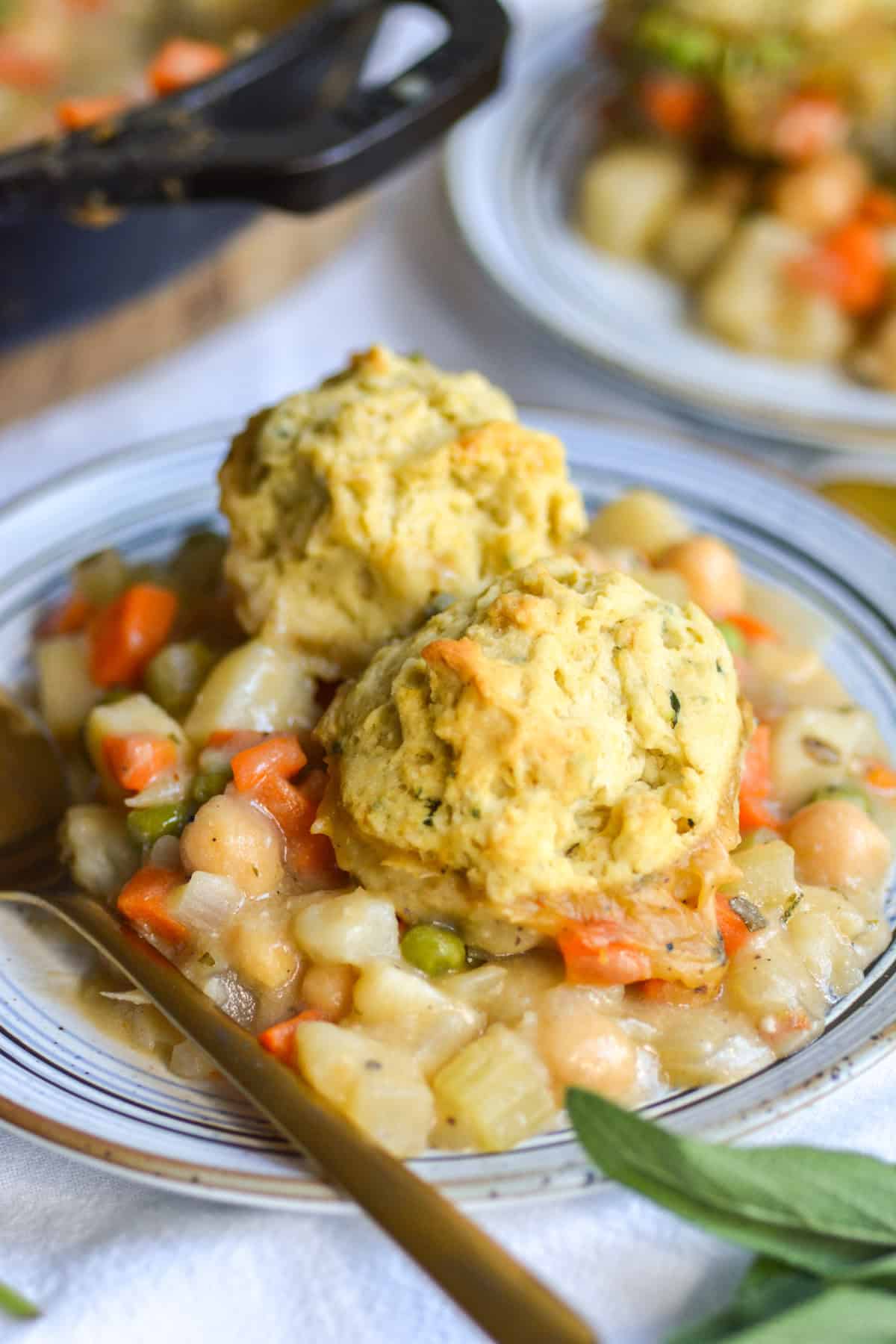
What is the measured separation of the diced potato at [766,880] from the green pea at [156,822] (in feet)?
2.87

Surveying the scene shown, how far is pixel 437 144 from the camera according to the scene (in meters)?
4.82

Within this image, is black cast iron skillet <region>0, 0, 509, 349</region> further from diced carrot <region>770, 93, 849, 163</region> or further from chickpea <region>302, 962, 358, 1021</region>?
chickpea <region>302, 962, 358, 1021</region>

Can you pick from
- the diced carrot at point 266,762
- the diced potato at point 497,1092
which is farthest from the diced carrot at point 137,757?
the diced potato at point 497,1092

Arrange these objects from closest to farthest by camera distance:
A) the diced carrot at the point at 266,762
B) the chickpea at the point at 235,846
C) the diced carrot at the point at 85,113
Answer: the chickpea at the point at 235,846 → the diced carrot at the point at 266,762 → the diced carrot at the point at 85,113

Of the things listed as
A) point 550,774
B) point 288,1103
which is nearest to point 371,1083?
point 288,1103

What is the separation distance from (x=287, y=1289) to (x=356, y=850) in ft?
1.98

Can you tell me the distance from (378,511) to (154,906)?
2.37 feet

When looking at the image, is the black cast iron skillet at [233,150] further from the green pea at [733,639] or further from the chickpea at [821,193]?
the chickpea at [821,193]

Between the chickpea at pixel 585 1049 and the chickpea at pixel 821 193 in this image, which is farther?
the chickpea at pixel 821 193

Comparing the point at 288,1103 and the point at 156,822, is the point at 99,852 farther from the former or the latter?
the point at 288,1103

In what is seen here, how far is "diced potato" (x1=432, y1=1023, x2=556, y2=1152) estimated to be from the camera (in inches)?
77.9

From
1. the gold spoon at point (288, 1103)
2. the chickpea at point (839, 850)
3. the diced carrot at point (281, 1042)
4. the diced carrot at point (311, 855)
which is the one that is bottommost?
the chickpea at point (839, 850)

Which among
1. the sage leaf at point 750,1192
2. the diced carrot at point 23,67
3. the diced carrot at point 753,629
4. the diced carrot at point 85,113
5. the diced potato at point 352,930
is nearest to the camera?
the sage leaf at point 750,1192

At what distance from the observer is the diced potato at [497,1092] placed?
1.98 metres
